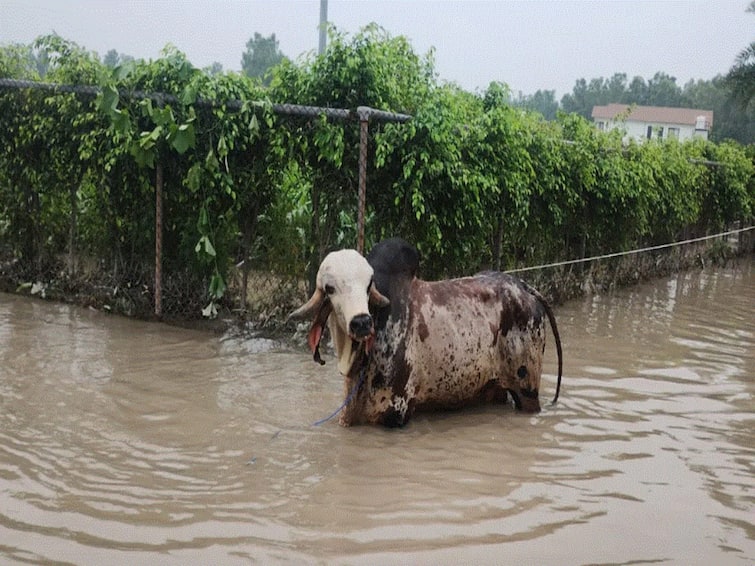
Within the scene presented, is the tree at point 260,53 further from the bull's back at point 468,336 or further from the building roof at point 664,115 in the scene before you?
the bull's back at point 468,336

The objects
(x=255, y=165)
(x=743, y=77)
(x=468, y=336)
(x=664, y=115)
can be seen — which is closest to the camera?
(x=468, y=336)

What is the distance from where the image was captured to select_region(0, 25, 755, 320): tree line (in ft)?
24.3

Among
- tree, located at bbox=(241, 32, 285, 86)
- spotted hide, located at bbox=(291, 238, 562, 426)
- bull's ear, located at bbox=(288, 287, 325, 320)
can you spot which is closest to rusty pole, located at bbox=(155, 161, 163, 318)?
spotted hide, located at bbox=(291, 238, 562, 426)

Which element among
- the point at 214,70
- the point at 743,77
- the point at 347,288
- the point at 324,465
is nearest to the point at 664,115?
the point at 743,77

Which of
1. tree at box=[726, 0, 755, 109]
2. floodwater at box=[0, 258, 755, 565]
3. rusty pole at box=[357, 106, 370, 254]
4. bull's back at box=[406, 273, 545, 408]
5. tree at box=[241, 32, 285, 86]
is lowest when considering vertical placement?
floodwater at box=[0, 258, 755, 565]

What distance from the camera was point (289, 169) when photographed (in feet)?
25.4

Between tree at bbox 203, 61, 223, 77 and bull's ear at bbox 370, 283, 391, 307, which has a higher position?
tree at bbox 203, 61, 223, 77

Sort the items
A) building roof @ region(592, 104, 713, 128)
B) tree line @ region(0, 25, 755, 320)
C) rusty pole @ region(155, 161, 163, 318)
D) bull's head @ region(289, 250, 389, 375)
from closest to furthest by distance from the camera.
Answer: bull's head @ region(289, 250, 389, 375) < tree line @ region(0, 25, 755, 320) < rusty pole @ region(155, 161, 163, 318) < building roof @ region(592, 104, 713, 128)

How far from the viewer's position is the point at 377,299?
17.0 feet

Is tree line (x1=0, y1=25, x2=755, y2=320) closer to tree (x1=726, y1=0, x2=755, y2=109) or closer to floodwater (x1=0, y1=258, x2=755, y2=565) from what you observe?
floodwater (x1=0, y1=258, x2=755, y2=565)

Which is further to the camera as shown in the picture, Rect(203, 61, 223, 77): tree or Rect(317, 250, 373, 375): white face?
Rect(203, 61, 223, 77): tree

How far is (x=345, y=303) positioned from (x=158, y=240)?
11.7 feet

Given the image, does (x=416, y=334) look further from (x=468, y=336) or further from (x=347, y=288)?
(x=347, y=288)

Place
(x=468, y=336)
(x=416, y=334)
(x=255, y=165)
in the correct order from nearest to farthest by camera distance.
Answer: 1. (x=416, y=334)
2. (x=468, y=336)
3. (x=255, y=165)
